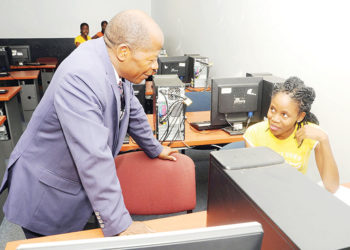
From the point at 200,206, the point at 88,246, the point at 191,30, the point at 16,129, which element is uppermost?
the point at 191,30

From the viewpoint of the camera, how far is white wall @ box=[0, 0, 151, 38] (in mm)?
6516

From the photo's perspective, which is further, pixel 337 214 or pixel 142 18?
pixel 142 18

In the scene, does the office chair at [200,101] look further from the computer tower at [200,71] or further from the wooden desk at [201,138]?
the computer tower at [200,71]

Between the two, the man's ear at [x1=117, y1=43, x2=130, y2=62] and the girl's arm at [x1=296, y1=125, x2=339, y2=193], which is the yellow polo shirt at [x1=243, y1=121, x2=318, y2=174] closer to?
the girl's arm at [x1=296, y1=125, x2=339, y2=193]

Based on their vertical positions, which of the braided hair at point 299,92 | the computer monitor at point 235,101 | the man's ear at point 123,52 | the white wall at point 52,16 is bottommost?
the computer monitor at point 235,101

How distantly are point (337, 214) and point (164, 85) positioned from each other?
1.46 meters

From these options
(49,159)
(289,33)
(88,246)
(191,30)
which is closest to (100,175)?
(49,159)

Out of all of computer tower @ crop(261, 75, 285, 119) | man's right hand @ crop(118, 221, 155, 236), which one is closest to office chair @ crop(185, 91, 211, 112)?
computer tower @ crop(261, 75, 285, 119)

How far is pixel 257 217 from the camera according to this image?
607mm

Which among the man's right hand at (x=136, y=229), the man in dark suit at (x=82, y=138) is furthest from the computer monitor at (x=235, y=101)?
the man's right hand at (x=136, y=229)

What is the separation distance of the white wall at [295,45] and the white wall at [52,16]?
13.0 ft

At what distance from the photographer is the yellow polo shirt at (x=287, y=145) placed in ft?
5.01

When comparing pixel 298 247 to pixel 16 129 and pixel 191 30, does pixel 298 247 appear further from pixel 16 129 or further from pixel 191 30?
pixel 191 30

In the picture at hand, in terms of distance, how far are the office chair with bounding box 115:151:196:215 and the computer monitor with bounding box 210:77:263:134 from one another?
2.84ft
